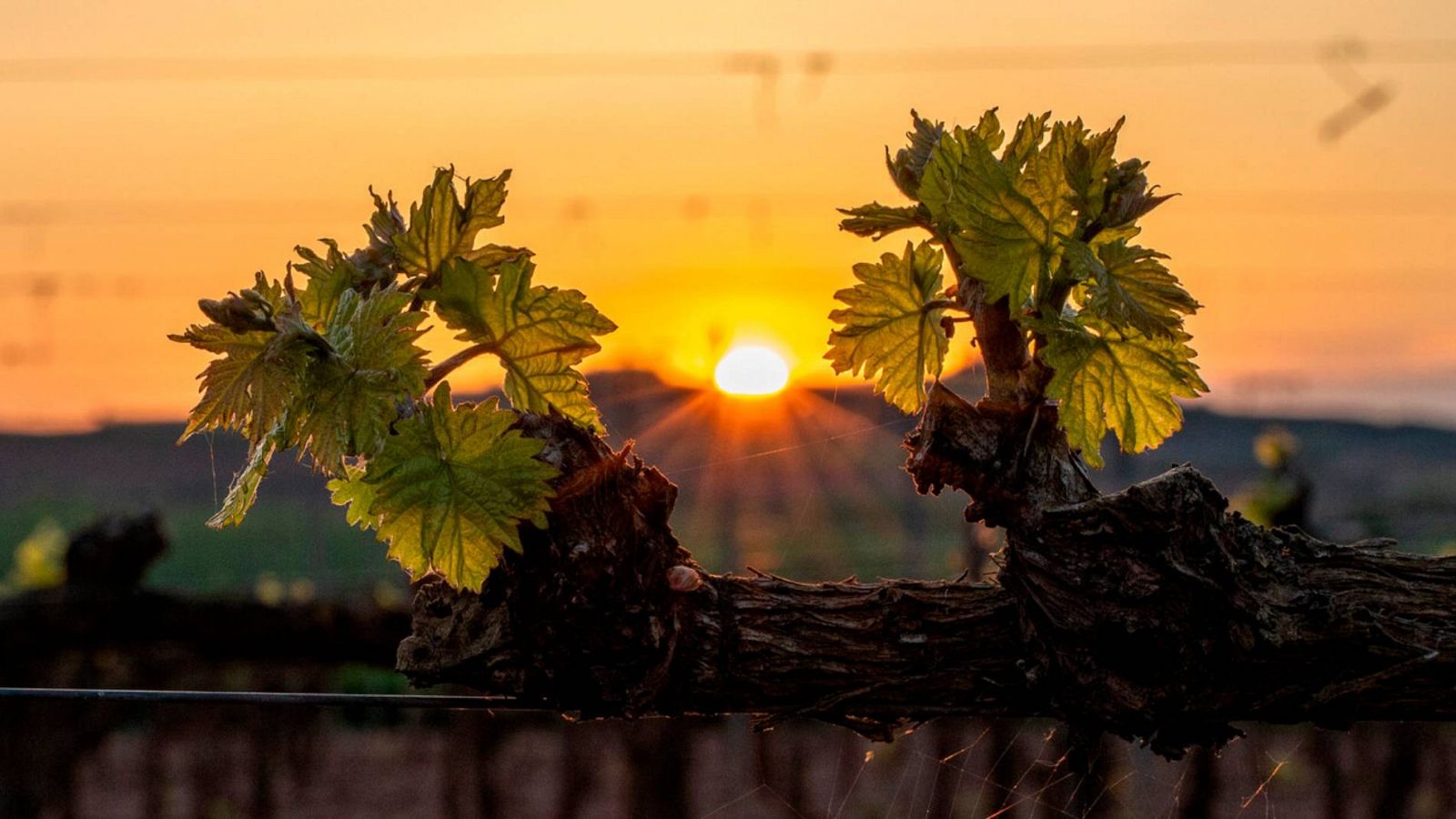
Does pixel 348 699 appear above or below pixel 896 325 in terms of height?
below

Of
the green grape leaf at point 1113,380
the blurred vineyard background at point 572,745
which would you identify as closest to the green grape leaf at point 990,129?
the green grape leaf at point 1113,380

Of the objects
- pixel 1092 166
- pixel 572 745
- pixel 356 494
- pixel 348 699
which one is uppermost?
pixel 1092 166

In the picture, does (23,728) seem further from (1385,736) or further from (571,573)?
(1385,736)

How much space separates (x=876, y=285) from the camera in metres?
1.66

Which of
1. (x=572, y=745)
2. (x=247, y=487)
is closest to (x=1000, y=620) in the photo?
(x=247, y=487)

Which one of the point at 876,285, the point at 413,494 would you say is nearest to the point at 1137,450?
the point at 876,285

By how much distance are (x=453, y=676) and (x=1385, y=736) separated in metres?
5.99

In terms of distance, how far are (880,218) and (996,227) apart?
0.53 ft

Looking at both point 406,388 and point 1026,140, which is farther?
point 1026,140

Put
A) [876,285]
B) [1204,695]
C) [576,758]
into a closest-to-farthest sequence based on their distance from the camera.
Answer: [1204,695] → [876,285] → [576,758]

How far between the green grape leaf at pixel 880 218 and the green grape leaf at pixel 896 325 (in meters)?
0.06

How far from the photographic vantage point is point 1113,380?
5.02ft

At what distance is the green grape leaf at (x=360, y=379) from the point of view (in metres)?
1.40

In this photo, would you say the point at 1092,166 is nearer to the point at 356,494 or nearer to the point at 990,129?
the point at 990,129
